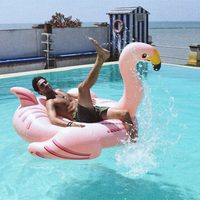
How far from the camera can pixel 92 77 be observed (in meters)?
4.03

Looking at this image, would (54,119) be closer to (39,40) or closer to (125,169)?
(125,169)

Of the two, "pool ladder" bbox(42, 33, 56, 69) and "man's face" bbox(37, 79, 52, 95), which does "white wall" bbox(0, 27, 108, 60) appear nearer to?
"pool ladder" bbox(42, 33, 56, 69)

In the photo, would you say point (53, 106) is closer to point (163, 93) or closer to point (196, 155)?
point (196, 155)

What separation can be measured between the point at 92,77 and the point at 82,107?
0.39 m

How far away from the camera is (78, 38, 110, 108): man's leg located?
388 centimetres

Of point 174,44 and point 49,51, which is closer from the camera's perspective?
point 49,51

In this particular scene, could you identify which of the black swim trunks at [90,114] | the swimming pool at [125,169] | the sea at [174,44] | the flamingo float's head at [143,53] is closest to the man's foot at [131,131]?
the swimming pool at [125,169]

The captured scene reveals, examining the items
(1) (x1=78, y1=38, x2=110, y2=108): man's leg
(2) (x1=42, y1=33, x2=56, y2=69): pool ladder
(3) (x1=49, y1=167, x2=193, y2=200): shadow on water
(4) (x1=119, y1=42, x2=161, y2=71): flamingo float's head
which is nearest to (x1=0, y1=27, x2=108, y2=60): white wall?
(2) (x1=42, y1=33, x2=56, y2=69): pool ladder

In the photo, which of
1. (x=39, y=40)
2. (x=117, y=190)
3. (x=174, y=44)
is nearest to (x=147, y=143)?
(x=117, y=190)

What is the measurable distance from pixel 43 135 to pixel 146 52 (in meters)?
1.32

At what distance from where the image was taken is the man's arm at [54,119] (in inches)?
155

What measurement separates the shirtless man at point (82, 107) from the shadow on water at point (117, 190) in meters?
0.61

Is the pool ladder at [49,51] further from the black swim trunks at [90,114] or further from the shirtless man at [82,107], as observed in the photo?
the black swim trunks at [90,114]

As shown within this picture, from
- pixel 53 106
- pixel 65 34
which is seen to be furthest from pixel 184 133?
pixel 65 34
